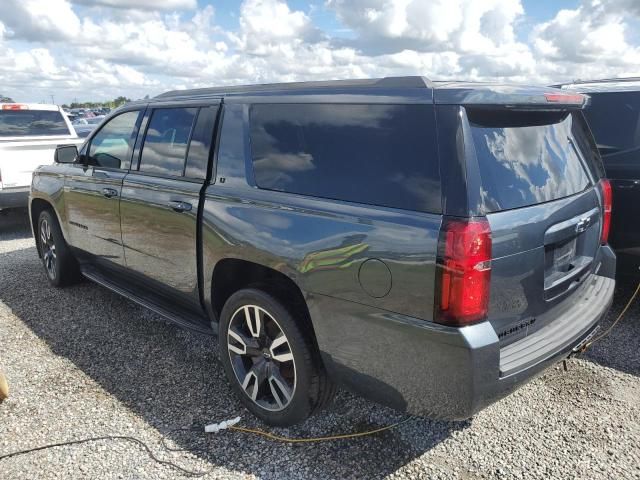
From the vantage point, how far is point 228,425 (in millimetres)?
2977

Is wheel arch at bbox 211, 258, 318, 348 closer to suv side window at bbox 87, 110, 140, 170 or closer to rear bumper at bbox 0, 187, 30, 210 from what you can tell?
suv side window at bbox 87, 110, 140, 170

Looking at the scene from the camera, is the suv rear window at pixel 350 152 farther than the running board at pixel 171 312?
No

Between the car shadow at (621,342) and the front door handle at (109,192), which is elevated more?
the front door handle at (109,192)

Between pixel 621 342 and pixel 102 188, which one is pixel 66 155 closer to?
pixel 102 188

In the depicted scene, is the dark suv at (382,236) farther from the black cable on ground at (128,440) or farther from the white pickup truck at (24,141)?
the white pickup truck at (24,141)

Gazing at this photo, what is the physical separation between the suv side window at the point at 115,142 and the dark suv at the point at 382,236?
55 cm

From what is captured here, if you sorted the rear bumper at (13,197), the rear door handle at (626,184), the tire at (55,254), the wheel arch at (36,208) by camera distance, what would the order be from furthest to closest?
the rear bumper at (13,197), the wheel arch at (36,208), the tire at (55,254), the rear door handle at (626,184)

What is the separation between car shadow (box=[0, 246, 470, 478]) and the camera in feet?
8.97

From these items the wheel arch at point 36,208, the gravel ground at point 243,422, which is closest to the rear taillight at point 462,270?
the gravel ground at point 243,422

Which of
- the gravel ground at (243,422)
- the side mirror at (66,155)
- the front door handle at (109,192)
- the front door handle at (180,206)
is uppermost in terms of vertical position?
the side mirror at (66,155)

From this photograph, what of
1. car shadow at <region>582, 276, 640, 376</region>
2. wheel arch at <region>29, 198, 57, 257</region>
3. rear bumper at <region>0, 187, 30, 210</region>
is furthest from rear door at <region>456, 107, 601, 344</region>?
rear bumper at <region>0, 187, 30, 210</region>

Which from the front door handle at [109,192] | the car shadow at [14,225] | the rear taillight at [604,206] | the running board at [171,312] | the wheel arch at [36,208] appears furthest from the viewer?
the car shadow at [14,225]

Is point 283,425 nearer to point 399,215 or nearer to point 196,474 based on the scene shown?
point 196,474

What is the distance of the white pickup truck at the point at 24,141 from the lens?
24.0 feet
